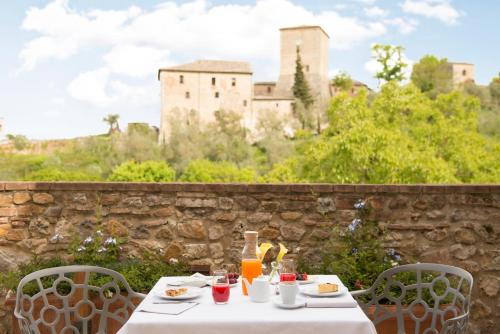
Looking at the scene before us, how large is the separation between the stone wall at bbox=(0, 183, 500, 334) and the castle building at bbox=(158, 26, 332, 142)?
46307 millimetres

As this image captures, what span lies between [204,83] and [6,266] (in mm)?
52593

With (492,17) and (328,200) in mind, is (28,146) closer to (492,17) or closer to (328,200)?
(492,17)

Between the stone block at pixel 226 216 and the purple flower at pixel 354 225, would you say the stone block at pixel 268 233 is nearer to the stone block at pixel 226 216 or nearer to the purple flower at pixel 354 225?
the stone block at pixel 226 216

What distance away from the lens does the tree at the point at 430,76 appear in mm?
49969

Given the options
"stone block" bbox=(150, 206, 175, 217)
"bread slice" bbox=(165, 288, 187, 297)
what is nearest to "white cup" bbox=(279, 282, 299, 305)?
"bread slice" bbox=(165, 288, 187, 297)

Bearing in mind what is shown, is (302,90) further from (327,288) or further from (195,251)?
(327,288)

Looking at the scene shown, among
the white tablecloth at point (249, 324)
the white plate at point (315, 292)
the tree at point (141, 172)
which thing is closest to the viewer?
the white tablecloth at point (249, 324)

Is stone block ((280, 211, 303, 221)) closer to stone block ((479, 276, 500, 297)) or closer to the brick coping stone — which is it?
the brick coping stone

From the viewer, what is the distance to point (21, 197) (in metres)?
4.50

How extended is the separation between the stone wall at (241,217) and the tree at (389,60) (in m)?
36.8

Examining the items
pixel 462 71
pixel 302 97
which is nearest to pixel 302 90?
pixel 302 97

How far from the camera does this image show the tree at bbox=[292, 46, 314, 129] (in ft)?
168

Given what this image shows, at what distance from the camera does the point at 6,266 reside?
4430 millimetres

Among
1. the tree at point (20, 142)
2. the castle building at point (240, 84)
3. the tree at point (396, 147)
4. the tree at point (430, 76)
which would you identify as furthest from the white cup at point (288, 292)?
the tree at point (20, 142)
